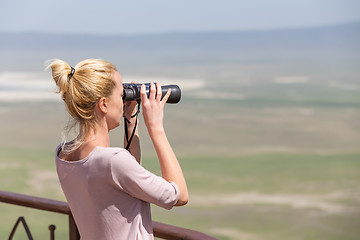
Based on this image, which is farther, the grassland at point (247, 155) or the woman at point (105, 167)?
the grassland at point (247, 155)

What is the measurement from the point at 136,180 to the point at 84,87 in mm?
221

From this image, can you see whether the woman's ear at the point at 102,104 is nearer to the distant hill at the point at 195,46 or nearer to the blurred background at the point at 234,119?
the blurred background at the point at 234,119

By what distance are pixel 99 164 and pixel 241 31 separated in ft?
88.9

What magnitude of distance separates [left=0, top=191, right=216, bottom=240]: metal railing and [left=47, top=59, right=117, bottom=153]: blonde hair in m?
0.45

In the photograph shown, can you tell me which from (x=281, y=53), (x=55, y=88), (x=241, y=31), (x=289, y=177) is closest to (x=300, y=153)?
(x=289, y=177)

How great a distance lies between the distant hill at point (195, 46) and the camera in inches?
996

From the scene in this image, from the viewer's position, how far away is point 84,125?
1.10 metres

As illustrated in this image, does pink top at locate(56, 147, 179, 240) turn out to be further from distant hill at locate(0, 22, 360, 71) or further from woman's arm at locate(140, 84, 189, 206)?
distant hill at locate(0, 22, 360, 71)

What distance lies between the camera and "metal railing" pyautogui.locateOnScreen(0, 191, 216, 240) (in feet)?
4.55

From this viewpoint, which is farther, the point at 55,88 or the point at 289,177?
the point at 289,177

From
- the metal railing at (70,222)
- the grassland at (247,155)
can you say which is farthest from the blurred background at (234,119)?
the metal railing at (70,222)

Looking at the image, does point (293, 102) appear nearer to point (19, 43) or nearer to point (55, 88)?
point (19, 43)

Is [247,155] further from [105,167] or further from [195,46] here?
[105,167]

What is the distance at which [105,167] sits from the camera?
1026 millimetres
